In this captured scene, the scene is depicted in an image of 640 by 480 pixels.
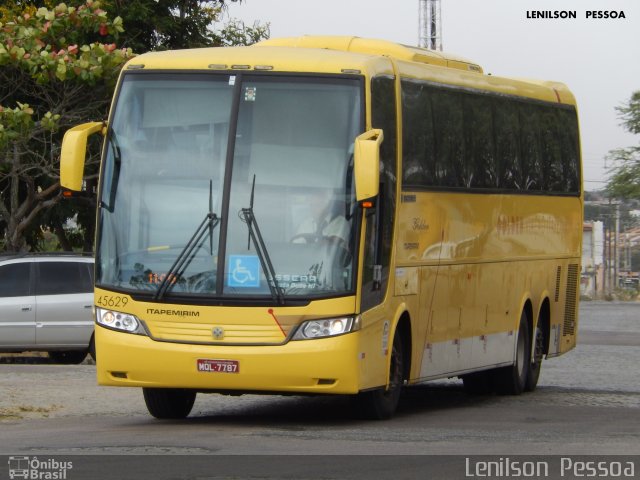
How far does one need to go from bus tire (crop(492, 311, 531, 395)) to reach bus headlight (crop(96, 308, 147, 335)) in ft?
22.8

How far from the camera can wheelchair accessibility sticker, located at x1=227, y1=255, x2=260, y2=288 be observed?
13125 millimetres

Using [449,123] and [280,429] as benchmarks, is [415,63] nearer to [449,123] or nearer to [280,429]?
[449,123]

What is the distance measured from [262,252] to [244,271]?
0.22 metres

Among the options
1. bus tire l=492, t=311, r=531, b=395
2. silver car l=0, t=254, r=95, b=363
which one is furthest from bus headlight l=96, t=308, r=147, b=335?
silver car l=0, t=254, r=95, b=363

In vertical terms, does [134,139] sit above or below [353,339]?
above

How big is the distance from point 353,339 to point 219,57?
283cm

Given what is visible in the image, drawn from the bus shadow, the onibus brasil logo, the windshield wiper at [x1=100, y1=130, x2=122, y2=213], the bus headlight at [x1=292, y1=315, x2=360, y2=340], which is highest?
the windshield wiper at [x1=100, y1=130, x2=122, y2=213]

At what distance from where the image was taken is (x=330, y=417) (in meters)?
15.1

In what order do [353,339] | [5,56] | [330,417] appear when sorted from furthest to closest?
[5,56]
[330,417]
[353,339]

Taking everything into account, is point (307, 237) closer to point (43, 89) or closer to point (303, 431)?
point (303, 431)

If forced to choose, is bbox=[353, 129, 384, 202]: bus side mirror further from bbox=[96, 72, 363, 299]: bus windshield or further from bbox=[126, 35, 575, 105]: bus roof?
bbox=[126, 35, 575, 105]: bus roof

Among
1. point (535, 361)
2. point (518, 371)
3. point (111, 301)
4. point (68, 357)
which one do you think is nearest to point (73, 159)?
point (111, 301)

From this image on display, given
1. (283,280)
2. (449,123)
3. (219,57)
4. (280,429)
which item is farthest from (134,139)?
(449,123)

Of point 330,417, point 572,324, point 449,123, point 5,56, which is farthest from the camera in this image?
point 572,324
